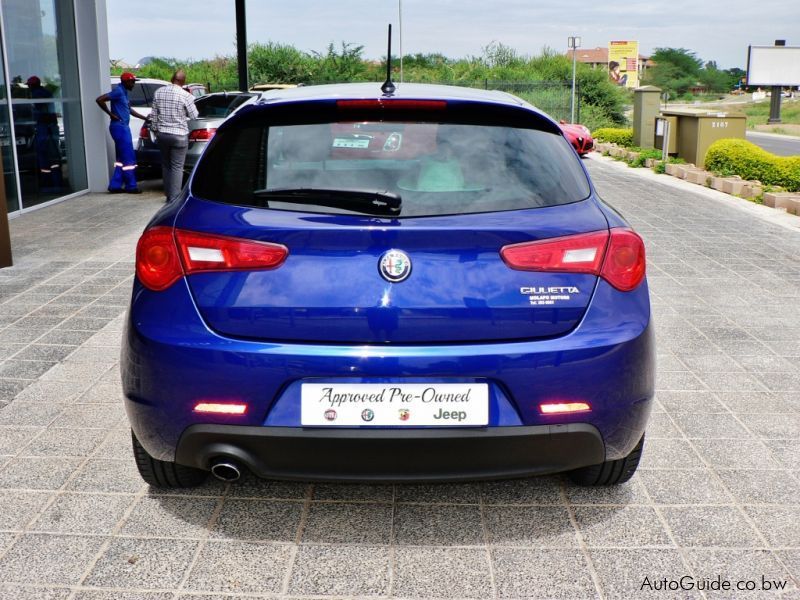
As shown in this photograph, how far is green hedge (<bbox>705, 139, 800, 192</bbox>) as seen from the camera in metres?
14.2

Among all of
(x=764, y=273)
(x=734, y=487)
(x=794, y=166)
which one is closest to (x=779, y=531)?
(x=734, y=487)

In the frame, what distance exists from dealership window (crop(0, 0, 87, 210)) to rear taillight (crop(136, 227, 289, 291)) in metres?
9.43

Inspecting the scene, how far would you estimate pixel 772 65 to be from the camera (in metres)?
38.9

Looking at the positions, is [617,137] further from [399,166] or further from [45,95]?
[399,166]

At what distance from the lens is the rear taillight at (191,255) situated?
2.88 m

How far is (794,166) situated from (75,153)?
434 inches

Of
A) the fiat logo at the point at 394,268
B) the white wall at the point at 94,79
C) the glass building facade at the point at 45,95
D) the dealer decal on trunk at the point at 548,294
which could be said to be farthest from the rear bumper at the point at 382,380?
the white wall at the point at 94,79

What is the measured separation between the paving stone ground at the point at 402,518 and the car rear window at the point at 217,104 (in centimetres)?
983

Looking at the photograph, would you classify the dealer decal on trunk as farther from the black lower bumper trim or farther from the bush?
the bush

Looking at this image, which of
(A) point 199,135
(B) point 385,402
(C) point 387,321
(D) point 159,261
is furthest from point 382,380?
(A) point 199,135

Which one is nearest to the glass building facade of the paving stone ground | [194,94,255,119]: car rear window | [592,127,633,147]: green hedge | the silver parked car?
the silver parked car

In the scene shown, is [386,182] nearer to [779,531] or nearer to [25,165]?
[779,531]

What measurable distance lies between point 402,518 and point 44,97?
11.3 meters

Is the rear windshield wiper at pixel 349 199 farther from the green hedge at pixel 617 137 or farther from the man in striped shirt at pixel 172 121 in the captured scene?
the green hedge at pixel 617 137
